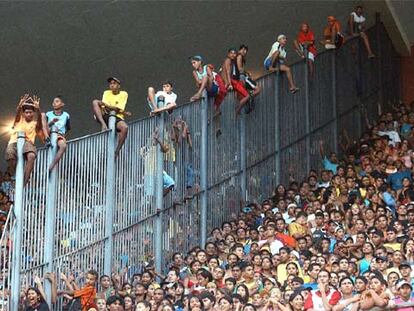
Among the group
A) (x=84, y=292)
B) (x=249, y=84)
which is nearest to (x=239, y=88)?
(x=249, y=84)

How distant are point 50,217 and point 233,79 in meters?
6.14

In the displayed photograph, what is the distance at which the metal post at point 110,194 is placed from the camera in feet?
61.2

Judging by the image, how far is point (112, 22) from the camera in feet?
83.8

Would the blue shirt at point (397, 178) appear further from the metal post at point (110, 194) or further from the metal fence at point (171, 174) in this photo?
the metal post at point (110, 194)

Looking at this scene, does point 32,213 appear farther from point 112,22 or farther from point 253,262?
point 112,22

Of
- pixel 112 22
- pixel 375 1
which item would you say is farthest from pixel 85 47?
pixel 375 1

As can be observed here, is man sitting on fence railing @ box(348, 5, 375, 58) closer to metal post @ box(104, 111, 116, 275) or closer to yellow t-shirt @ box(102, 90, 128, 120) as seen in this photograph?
yellow t-shirt @ box(102, 90, 128, 120)

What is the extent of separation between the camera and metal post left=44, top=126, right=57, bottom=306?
56.7 ft

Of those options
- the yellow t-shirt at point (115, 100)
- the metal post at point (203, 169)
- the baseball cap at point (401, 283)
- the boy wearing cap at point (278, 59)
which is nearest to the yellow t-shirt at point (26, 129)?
the yellow t-shirt at point (115, 100)

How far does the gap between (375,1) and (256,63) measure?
3298 mm

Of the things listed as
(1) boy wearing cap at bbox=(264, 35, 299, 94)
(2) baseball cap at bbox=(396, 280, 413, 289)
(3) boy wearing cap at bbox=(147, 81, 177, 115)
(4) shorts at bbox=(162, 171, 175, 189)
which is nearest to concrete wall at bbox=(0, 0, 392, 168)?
(1) boy wearing cap at bbox=(264, 35, 299, 94)

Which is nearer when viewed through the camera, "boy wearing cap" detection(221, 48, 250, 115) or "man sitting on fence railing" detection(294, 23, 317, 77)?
"boy wearing cap" detection(221, 48, 250, 115)

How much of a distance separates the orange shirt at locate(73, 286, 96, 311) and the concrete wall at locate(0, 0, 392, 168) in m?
8.34

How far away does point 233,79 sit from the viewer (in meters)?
22.4
